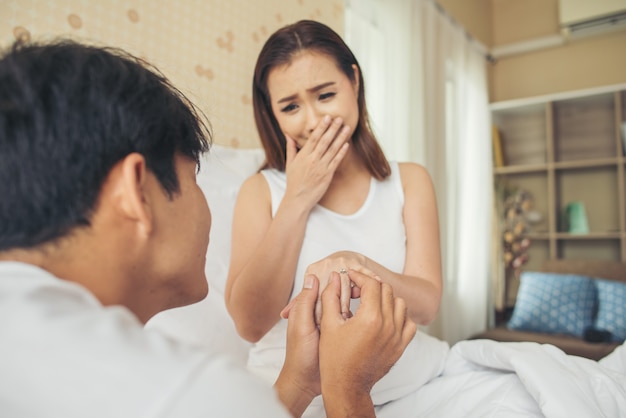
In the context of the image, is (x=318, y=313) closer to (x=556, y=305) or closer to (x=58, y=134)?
(x=58, y=134)

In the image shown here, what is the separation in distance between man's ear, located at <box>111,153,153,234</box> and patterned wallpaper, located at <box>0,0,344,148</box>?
0.63 metres

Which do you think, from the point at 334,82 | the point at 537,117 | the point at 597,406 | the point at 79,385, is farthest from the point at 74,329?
the point at 537,117

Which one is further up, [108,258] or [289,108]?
[289,108]

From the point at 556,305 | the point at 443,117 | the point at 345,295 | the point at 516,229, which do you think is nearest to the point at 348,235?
the point at 345,295

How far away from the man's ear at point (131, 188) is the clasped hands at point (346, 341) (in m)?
0.29

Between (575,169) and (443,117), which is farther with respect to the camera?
(575,169)


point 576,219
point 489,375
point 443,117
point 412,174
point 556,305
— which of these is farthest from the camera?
point 576,219

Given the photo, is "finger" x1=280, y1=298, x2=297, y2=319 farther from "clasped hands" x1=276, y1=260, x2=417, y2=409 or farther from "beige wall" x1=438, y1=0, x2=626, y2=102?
"beige wall" x1=438, y1=0, x2=626, y2=102

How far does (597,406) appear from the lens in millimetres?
717

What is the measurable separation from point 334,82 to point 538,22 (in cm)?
348

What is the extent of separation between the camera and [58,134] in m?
0.40

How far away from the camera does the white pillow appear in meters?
1.06

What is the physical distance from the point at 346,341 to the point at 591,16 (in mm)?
3606

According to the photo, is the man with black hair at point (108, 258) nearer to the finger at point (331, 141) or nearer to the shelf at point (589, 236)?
the finger at point (331, 141)
